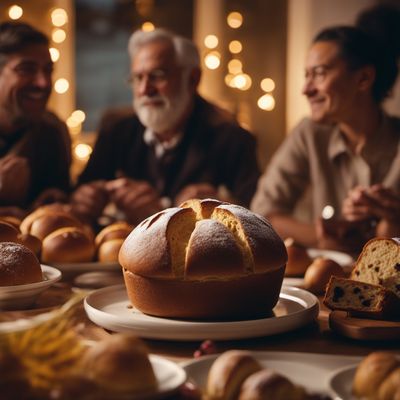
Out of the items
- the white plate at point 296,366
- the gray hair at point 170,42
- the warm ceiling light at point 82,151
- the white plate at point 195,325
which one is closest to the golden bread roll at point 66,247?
the white plate at point 195,325

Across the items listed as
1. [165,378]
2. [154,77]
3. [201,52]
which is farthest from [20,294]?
[201,52]

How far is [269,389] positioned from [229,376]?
4cm

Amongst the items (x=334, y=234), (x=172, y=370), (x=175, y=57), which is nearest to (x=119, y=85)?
(x=175, y=57)

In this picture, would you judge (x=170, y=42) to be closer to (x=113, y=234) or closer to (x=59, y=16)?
(x=113, y=234)

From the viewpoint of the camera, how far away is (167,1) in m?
6.02

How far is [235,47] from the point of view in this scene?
584 cm

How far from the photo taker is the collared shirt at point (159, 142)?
10.6 feet

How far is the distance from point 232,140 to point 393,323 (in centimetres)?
225

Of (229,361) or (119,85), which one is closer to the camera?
(229,361)

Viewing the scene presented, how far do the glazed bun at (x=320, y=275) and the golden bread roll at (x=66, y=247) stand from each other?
1.47 feet

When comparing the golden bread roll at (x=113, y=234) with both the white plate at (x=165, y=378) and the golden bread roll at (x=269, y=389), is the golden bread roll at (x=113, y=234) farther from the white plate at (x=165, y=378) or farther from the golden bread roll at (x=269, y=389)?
the golden bread roll at (x=269, y=389)

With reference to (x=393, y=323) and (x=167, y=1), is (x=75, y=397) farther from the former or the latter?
(x=167, y=1)

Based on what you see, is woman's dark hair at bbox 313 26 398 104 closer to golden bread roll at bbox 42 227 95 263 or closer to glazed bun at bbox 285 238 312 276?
glazed bun at bbox 285 238 312 276

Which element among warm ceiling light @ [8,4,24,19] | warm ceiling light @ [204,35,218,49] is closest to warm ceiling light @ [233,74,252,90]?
warm ceiling light @ [204,35,218,49]
